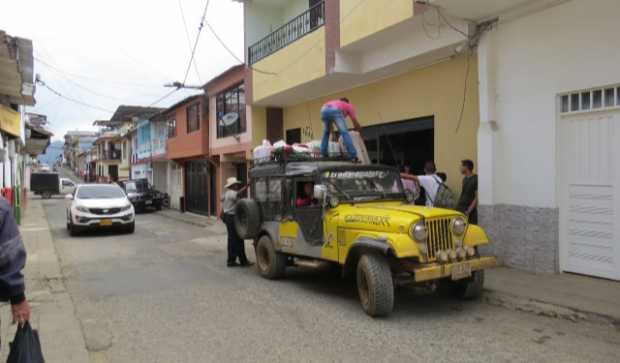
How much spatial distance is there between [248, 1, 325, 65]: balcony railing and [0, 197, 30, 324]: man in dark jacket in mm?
9987

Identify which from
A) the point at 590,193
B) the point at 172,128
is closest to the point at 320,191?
the point at 590,193

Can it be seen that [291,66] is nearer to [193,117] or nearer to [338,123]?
[338,123]

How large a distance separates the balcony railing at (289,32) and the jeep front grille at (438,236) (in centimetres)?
757

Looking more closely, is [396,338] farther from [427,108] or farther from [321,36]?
[321,36]

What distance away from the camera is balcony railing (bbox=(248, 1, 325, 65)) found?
13.1 m

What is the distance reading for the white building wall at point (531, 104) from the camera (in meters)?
7.03

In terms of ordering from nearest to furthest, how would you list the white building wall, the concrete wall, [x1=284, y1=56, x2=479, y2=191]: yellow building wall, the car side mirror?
the car side mirror < the white building wall < [x1=284, y1=56, x2=479, y2=191]: yellow building wall < the concrete wall

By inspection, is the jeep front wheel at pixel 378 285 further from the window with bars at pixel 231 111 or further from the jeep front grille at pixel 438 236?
the window with bars at pixel 231 111

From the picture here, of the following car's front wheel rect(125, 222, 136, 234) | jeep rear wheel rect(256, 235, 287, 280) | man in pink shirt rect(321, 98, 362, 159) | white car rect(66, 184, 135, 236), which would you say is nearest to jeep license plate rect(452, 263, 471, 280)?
man in pink shirt rect(321, 98, 362, 159)

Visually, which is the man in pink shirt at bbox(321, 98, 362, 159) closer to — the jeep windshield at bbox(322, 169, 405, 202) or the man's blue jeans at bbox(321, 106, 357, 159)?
the man's blue jeans at bbox(321, 106, 357, 159)

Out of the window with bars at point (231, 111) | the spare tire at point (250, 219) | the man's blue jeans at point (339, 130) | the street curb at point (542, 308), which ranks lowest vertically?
the street curb at point (542, 308)

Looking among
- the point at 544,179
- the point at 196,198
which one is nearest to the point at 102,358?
the point at 544,179

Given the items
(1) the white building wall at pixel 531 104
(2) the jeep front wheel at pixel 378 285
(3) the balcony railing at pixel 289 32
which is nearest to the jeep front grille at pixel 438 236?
(2) the jeep front wheel at pixel 378 285

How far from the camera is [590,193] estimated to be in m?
7.19
